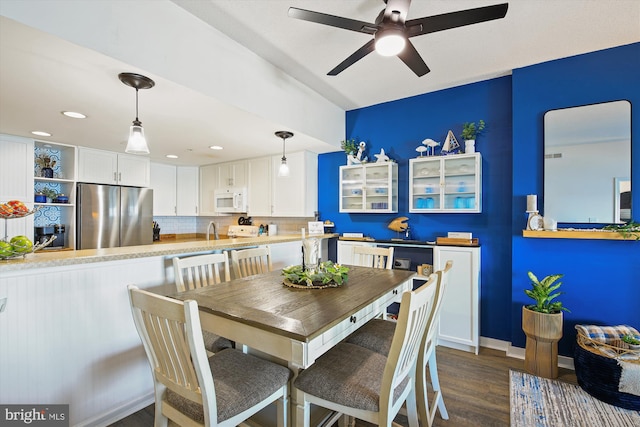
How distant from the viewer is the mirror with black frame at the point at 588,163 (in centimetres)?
248

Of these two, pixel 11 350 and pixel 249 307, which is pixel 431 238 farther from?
pixel 11 350

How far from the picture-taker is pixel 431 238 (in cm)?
348

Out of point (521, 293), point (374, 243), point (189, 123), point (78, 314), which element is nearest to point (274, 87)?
point (189, 123)

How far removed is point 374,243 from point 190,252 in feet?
6.70

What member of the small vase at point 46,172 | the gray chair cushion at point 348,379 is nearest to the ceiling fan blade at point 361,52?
the gray chair cushion at point 348,379

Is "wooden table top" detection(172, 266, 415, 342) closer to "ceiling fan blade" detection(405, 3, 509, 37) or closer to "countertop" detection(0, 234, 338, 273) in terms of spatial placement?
"countertop" detection(0, 234, 338, 273)

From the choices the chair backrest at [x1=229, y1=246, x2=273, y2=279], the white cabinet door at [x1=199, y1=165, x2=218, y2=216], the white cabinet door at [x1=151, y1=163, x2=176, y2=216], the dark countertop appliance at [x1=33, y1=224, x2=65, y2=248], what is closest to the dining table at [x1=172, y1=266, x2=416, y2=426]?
the chair backrest at [x1=229, y1=246, x2=273, y2=279]

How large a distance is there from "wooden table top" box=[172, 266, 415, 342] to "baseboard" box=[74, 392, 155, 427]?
3.07 ft

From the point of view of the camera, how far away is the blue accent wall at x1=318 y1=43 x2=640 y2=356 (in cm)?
250

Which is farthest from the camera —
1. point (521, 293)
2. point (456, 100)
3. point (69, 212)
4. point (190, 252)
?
point (69, 212)

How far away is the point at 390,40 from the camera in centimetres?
170

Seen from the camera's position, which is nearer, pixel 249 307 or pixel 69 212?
pixel 249 307

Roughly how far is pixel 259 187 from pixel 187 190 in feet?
5.37

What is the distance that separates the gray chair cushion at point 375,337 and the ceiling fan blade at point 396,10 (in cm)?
180
